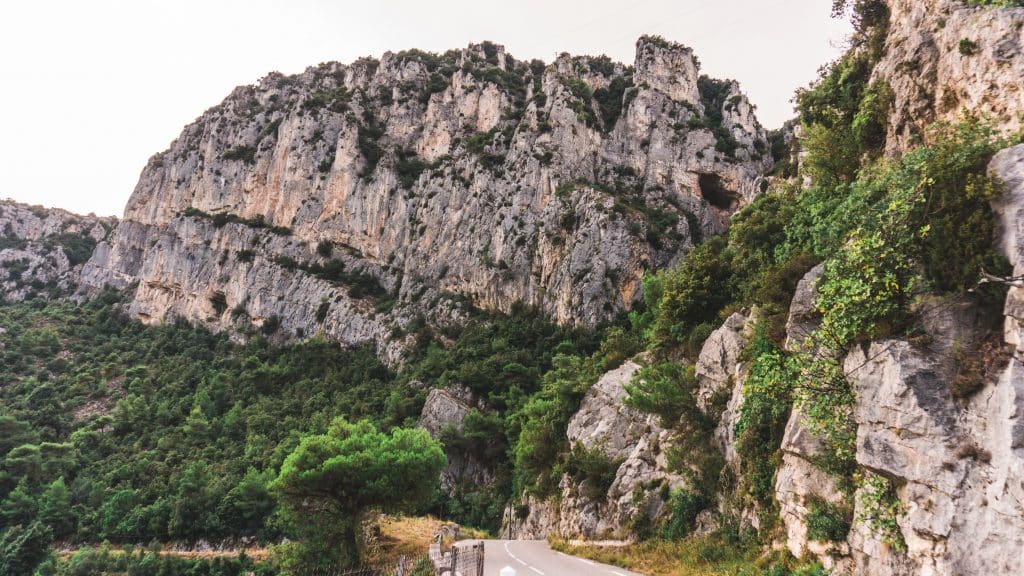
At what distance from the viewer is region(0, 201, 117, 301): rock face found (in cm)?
10288

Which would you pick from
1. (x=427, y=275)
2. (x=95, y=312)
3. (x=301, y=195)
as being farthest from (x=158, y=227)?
(x=427, y=275)

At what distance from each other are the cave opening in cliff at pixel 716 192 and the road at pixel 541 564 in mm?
52464

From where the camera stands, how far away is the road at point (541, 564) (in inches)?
488

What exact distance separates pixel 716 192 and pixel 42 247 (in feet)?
469

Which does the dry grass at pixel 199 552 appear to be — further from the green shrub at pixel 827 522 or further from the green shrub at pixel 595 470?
the green shrub at pixel 827 522

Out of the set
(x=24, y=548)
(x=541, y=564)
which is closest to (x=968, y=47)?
(x=541, y=564)

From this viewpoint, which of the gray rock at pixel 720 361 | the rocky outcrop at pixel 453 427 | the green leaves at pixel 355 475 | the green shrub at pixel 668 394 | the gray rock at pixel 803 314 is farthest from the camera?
the rocky outcrop at pixel 453 427

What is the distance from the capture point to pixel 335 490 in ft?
66.5

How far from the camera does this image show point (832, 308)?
9.50m

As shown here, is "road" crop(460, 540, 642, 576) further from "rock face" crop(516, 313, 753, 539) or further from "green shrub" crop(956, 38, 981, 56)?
"green shrub" crop(956, 38, 981, 56)

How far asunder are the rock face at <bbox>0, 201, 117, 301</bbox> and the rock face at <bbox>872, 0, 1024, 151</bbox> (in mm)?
136723

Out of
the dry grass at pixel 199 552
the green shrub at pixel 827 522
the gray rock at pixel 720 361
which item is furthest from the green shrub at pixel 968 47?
the dry grass at pixel 199 552

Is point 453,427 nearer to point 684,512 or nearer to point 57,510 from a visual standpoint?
point 684,512

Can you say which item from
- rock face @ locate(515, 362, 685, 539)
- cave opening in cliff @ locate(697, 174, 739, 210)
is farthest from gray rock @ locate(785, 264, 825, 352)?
cave opening in cliff @ locate(697, 174, 739, 210)
